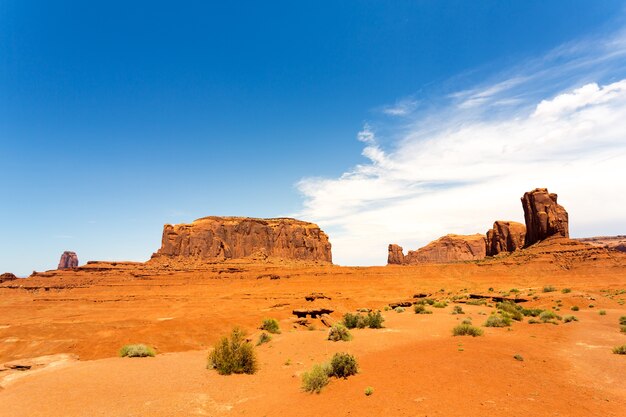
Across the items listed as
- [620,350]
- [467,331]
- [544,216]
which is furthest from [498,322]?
[544,216]

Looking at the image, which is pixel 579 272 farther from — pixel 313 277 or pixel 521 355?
pixel 521 355

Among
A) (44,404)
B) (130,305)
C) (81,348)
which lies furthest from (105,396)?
(130,305)

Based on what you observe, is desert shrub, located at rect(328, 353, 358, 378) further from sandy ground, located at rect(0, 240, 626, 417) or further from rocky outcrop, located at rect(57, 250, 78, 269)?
rocky outcrop, located at rect(57, 250, 78, 269)

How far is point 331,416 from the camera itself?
26.7 ft

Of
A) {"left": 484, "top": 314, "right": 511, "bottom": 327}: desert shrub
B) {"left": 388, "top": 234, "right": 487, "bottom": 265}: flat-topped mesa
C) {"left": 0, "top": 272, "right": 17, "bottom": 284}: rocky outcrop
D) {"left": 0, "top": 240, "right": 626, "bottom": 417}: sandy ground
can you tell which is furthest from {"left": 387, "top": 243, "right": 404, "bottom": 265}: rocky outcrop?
{"left": 484, "top": 314, "right": 511, "bottom": 327}: desert shrub

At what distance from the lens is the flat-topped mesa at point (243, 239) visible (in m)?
94.1

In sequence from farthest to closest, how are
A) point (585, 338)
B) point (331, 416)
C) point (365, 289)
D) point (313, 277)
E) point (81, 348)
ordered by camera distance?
1. point (313, 277)
2. point (365, 289)
3. point (81, 348)
4. point (585, 338)
5. point (331, 416)

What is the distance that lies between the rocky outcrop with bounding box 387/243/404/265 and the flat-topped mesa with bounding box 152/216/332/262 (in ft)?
114

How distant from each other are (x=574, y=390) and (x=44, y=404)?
573 inches

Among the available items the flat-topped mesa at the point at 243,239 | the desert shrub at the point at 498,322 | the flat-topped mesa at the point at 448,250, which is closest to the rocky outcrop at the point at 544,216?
the desert shrub at the point at 498,322

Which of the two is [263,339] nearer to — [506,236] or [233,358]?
[233,358]

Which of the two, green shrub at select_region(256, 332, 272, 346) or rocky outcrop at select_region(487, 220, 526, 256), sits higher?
rocky outcrop at select_region(487, 220, 526, 256)

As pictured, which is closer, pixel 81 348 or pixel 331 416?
pixel 331 416

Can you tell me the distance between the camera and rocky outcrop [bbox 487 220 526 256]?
7906 centimetres
